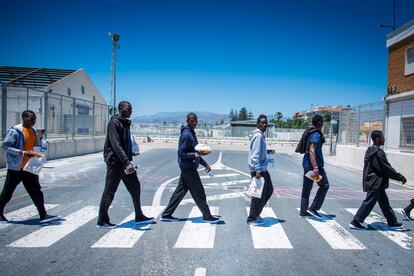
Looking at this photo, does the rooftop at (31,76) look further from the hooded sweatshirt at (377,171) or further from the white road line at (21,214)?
the hooded sweatshirt at (377,171)

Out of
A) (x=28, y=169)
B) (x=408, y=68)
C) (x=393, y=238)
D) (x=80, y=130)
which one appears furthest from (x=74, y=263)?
(x=408, y=68)

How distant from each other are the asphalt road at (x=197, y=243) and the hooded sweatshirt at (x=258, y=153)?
100cm

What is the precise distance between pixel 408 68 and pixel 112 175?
18.5 m

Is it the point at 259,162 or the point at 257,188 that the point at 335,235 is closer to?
the point at 257,188

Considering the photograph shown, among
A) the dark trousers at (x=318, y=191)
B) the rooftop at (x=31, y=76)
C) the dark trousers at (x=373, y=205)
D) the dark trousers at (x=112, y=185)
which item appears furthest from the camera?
the rooftop at (x=31, y=76)

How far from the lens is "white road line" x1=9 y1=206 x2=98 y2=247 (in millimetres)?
4828

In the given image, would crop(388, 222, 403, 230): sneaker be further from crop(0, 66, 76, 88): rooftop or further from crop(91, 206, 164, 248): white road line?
crop(0, 66, 76, 88): rooftop

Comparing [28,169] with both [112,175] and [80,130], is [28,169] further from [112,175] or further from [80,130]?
[80,130]

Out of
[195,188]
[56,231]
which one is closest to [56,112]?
[56,231]

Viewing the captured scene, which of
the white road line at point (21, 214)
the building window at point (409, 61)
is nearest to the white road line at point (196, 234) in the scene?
the white road line at point (21, 214)

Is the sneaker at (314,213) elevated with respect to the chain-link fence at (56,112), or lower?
lower

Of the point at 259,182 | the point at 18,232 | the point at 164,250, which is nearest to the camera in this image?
the point at 164,250

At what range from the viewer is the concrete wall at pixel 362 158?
12.0 meters

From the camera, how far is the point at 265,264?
13.8 ft
